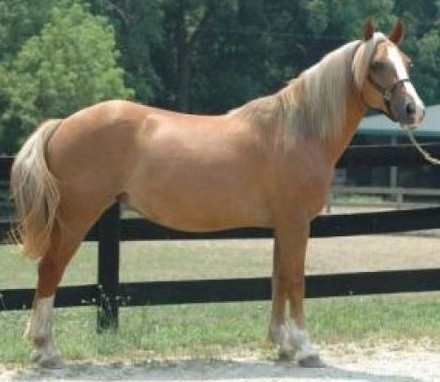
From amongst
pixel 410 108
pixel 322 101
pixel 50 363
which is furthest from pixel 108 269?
pixel 410 108

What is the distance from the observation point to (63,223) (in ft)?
21.7

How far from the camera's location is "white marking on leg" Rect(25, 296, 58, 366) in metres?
6.48

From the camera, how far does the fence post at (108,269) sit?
751 centimetres

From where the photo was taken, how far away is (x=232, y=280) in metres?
7.81

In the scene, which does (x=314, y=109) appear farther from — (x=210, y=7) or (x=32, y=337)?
(x=210, y=7)

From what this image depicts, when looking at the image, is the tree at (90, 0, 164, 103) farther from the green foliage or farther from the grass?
the grass

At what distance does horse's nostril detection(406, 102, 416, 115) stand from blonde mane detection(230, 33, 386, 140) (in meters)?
0.40

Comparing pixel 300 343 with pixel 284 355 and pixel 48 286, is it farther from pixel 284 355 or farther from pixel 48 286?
pixel 48 286

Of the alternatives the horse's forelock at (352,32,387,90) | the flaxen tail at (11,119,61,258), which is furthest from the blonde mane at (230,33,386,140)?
the flaxen tail at (11,119,61,258)

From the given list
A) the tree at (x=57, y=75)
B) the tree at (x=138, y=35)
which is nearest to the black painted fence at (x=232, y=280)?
the tree at (x=57, y=75)

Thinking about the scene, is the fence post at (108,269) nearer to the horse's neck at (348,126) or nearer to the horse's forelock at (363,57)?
the horse's neck at (348,126)

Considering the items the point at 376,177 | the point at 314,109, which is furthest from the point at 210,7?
the point at 314,109

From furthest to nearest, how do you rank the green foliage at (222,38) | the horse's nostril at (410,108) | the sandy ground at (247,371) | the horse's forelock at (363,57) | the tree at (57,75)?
1. the green foliage at (222,38)
2. the tree at (57,75)
3. the horse's forelock at (363,57)
4. the horse's nostril at (410,108)
5. the sandy ground at (247,371)

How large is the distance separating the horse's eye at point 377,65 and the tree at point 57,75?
3126cm
